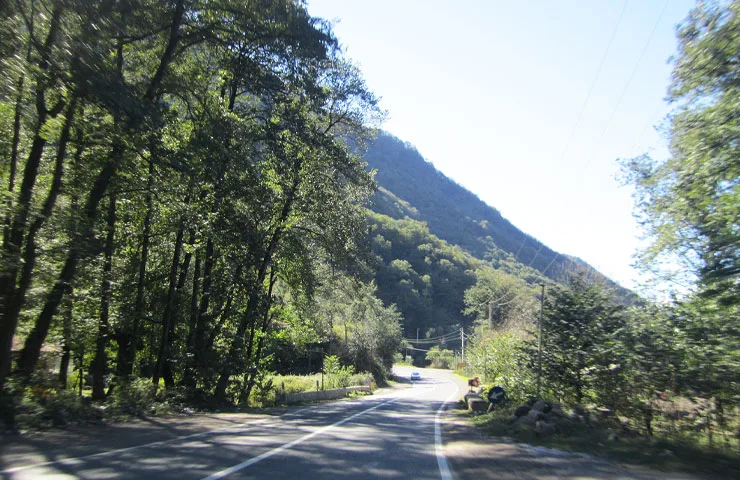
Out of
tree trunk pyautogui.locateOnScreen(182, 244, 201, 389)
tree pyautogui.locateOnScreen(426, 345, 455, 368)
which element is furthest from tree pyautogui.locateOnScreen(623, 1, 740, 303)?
tree pyautogui.locateOnScreen(426, 345, 455, 368)

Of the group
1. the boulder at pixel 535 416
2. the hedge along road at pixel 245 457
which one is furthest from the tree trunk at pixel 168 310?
the boulder at pixel 535 416

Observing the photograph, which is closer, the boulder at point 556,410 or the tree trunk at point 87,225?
A: the tree trunk at point 87,225

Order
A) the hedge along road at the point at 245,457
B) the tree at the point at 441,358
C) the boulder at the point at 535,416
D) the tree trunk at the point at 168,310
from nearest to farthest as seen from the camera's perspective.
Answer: the hedge along road at the point at 245,457
the boulder at the point at 535,416
the tree trunk at the point at 168,310
the tree at the point at 441,358

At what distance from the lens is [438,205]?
544 ft

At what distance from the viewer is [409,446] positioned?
10.2 metres

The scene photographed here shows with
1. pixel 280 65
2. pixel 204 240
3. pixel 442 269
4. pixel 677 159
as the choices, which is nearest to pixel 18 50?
pixel 280 65

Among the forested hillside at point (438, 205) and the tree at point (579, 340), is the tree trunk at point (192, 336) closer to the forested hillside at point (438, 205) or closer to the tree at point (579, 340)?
the tree at point (579, 340)

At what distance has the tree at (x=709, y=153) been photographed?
8320 mm

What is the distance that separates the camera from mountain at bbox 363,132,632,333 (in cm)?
10962

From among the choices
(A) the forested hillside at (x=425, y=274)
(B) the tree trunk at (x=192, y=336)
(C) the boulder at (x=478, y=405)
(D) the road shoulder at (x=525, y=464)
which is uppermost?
(A) the forested hillside at (x=425, y=274)

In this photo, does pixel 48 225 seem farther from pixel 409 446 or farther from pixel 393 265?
pixel 393 265

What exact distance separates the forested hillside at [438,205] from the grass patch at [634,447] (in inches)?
4331

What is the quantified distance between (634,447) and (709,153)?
5.81 m

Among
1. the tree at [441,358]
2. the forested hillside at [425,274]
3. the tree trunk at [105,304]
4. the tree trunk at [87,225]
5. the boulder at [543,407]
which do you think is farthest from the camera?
the forested hillside at [425,274]
